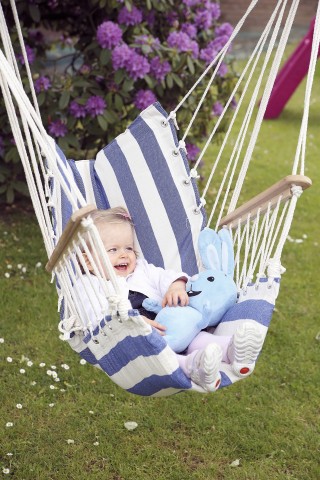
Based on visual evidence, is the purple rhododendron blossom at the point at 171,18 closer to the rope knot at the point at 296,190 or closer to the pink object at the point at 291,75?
the rope knot at the point at 296,190

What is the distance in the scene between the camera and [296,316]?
3467 mm

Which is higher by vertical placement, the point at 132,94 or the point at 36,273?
the point at 132,94

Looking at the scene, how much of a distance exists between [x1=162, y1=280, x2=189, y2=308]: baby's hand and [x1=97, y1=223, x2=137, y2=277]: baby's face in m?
0.18

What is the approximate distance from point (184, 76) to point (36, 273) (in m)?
1.24

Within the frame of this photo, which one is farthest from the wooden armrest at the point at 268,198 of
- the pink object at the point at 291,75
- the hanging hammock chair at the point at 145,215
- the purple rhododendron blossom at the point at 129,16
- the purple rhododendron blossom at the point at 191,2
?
the pink object at the point at 291,75

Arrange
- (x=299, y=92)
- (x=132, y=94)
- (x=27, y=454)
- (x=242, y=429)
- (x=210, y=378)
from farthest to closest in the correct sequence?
(x=299, y=92) → (x=132, y=94) → (x=242, y=429) → (x=27, y=454) → (x=210, y=378)

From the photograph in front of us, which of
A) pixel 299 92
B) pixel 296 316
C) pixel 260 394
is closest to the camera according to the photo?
pixel 260 394

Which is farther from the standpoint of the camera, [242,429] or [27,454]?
[242,429]

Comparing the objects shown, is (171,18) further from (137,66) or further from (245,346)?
(245,346)

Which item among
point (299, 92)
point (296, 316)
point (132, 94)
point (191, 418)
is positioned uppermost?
point (132, 94)

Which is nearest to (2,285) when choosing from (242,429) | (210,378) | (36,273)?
(36,273)

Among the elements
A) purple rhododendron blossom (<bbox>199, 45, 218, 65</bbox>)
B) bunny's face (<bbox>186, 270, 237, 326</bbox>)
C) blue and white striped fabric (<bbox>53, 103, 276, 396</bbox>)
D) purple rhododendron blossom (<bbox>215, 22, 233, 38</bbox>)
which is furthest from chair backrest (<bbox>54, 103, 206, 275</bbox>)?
purple rhododendron blossom (<bbox>215, 22, 233, 38</bbox>)

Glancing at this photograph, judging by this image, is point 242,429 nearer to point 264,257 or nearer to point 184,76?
point 264,257

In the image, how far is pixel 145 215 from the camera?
2.59m
